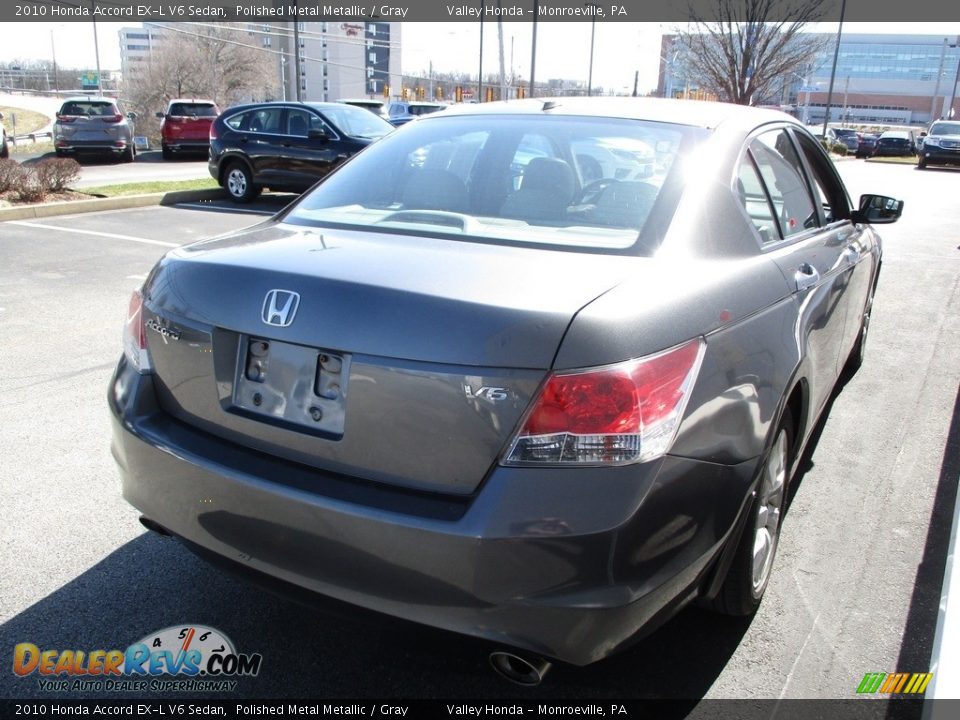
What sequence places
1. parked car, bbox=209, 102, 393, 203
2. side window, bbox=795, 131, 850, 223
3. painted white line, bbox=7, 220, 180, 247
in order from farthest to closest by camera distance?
1. parked car, bbox=209, 102, 393, 203
2. painted white line, bbox=7, 220, 180, 247
3. side window, bbox=795, 131, 850, 223

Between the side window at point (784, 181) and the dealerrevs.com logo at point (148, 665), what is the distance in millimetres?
2506

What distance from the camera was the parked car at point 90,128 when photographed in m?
21.2

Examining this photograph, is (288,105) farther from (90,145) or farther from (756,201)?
(756,201)

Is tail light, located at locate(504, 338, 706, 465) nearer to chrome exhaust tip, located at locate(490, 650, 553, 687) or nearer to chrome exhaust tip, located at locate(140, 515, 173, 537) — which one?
chrome exhaust tip, located at locate(490, 650, 553, 687)

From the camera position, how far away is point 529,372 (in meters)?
1.94

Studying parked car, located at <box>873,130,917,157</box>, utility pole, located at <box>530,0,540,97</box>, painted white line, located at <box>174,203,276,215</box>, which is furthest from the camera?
parked car, located at <box>873,130,917,157</box>

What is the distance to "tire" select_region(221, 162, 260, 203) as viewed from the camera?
14523 millimetres

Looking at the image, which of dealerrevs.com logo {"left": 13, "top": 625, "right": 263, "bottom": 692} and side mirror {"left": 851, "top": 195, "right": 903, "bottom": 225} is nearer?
dealerrevs.com logo {"left": 13, "top": 625, "right": 263, "bottom": 692}

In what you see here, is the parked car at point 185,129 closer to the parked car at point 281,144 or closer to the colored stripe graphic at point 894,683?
the parked car at point 281,144

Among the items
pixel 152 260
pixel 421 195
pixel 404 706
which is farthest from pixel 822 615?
pixel 152 260

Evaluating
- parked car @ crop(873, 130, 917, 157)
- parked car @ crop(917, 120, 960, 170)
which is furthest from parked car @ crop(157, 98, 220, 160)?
parked car @ crop(873, 130, 917, 157)

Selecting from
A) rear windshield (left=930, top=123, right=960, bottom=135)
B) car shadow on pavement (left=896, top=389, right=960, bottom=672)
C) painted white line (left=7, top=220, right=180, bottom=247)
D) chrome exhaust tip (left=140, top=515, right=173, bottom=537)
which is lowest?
painted white line (left=7, top=220, right=180, bottom=247)

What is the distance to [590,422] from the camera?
195cm

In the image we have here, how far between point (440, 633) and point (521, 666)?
24cm
